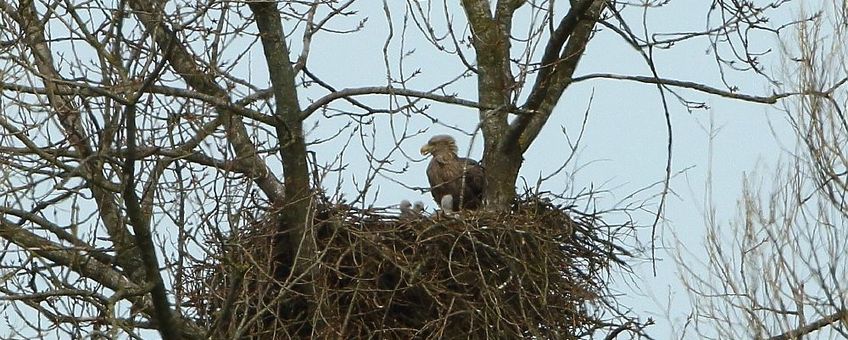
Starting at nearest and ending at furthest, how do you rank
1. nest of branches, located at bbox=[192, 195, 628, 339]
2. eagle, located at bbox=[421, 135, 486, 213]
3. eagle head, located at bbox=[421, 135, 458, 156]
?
nest of branches, located at bbox=[192, 195, 628, 339] → eagle, located at bbox=[421, 135, 486, 213] → eagle head, located at bbox=[421, 135, 458, 156]

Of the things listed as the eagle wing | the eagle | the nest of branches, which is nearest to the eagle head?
the eagle

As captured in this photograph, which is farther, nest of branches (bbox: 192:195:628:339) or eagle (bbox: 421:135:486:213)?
eagle (bbox: 421:135:486:213)

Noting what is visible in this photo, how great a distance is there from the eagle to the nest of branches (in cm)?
80

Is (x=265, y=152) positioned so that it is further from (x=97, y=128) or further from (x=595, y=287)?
(x=595, y=287)

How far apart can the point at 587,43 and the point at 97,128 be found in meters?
3.08

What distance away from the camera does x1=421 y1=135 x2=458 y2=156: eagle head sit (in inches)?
359

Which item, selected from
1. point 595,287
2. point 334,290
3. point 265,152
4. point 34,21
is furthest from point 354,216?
point 34,21

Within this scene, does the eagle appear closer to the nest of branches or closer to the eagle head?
the eagle head

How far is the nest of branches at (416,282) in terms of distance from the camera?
23.0 ft

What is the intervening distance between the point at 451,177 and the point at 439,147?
39 centimetres

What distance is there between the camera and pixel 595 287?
769 cm

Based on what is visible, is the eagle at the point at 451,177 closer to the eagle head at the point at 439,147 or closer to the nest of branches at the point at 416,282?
the eagle head at the point at 439,147

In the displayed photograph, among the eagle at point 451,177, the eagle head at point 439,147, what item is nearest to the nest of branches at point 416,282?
the eagle at point 451,177

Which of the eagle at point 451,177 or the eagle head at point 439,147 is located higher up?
the eagle head at point 439,147
